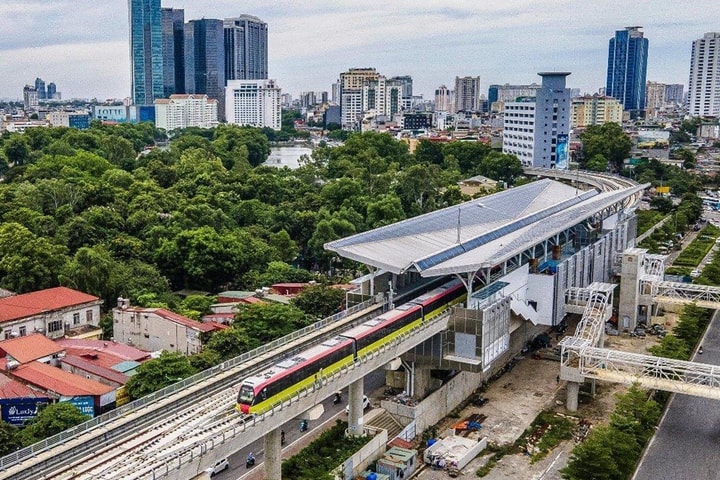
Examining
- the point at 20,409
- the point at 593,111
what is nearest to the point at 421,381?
the point at 20,409

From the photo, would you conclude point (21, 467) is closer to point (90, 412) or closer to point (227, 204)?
point (90, 412)

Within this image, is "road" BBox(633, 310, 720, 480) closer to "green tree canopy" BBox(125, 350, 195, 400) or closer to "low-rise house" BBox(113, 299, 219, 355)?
"green tree canopy" BBox(125, 350, 195, 400)

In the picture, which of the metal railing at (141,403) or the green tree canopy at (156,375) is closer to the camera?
the metal railing at (141,403)

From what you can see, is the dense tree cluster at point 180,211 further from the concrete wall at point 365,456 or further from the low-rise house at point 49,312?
the concrete wall at point 365,456

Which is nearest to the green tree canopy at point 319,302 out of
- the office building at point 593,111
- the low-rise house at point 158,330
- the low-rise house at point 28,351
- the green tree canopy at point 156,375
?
the low-rise house at point 158,330

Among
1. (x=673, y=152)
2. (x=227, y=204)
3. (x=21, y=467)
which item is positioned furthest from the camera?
(x=673, y=152)

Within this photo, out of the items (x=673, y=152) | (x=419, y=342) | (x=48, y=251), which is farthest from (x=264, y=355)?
(x=673, y=152)
